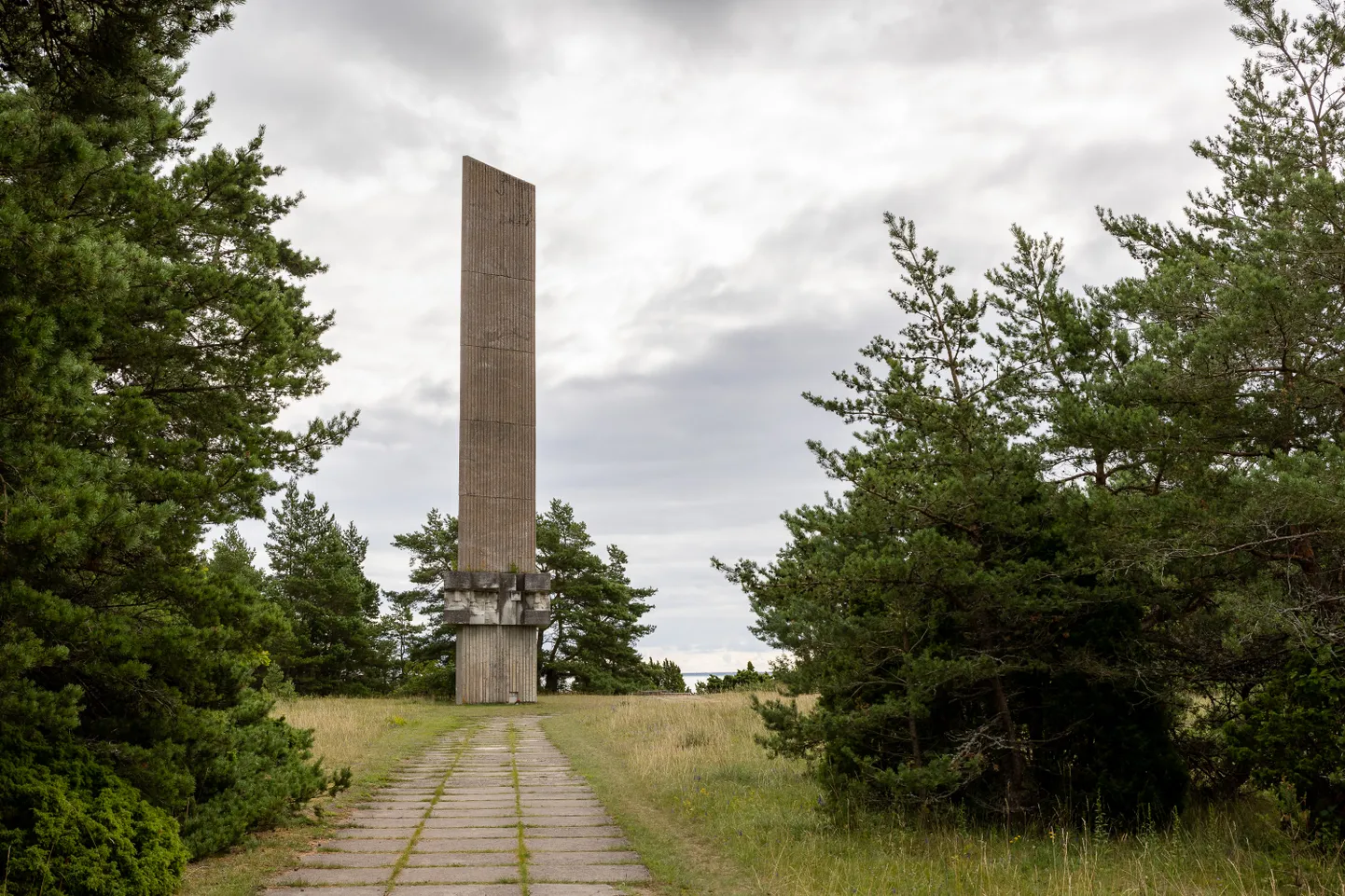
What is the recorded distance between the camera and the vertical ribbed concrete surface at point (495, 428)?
70.5 feet

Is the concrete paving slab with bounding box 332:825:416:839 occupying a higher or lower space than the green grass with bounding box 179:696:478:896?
lower

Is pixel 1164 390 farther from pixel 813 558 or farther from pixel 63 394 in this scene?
pixel 63 394

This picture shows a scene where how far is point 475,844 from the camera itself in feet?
21.1

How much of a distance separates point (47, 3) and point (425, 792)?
6638 mm

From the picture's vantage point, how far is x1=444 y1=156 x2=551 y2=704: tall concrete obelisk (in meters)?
21.3

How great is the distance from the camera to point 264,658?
7.09m

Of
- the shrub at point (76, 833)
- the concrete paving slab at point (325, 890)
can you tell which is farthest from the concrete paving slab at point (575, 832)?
the shrub at point (76, 833)

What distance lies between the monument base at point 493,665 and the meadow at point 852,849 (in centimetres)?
1126

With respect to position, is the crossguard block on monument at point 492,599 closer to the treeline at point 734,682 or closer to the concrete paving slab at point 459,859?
the treeline at point 734,682

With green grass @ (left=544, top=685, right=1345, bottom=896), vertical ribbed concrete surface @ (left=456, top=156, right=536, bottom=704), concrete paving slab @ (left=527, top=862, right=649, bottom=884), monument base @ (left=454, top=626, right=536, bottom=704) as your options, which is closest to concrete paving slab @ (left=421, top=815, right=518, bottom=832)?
green grass @ (left=544, top=685, right=1345, bottom=896)

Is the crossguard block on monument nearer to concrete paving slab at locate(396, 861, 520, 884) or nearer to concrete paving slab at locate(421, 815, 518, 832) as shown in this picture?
concrete paving slab at locate(421, 815, 518, 832)

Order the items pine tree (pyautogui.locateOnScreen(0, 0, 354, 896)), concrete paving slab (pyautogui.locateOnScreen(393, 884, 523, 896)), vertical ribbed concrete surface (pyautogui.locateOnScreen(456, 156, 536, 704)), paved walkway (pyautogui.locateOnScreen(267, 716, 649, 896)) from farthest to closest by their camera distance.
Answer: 1. vertical ribbed concrete surface (pyautogui.locateOnScreen(456, 156, 536, 704))
2. paved walkway (pyautogui.locateOnScreen(267, 716, 649, 896))
3. concrete paving slab (pyautogui.locateOnScreen(393, 884, 523, 896))
4. pine tree (pyautogui.locateOnScreen(0, 0, 354, 896))

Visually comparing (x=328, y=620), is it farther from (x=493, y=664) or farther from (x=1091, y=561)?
Answer: (x=1091, y=561)

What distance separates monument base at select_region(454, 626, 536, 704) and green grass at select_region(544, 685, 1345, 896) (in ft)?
41.4
